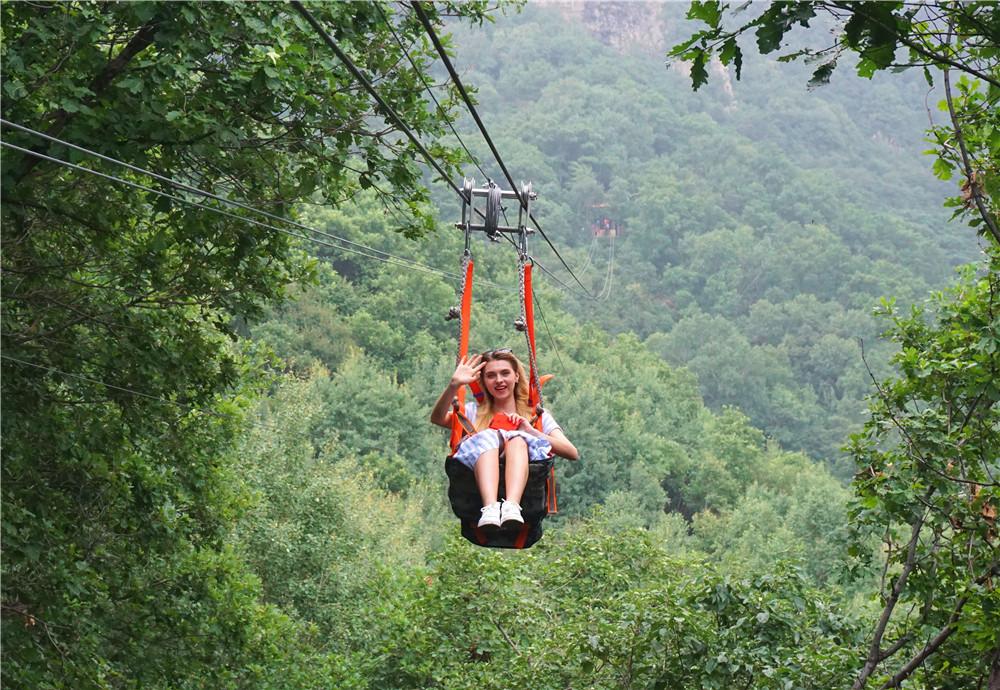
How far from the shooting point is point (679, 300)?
85.2 metres

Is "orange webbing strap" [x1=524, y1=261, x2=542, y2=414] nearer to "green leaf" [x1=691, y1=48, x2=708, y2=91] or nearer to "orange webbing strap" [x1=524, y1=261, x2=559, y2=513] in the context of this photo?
"orange webbing strap" [x1=524, y1=261, x2=559, y2=513]

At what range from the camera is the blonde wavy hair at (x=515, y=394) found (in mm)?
6438

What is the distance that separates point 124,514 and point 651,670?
165 inches

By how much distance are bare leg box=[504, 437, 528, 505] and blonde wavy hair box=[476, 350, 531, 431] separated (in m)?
0.27

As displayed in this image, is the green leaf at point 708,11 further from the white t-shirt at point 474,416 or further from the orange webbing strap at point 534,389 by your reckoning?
→ the white t-shirt at point 474,416

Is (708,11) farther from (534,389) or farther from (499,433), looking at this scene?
(534,389)

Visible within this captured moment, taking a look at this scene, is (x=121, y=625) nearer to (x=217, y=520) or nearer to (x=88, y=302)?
(x=217, y=520)

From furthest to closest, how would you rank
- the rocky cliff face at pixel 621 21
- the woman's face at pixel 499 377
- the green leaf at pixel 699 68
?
the rocky cliff face at pixel 621 21 → the woman's face at pixel 499 377 → the green leaf at pixel 699 68

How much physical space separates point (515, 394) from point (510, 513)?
803 mm

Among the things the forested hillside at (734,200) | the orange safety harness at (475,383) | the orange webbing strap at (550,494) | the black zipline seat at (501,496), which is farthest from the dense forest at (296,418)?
the forested hillside at (734,200)

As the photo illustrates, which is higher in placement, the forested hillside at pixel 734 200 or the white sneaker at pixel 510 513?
the forested hillside at pixel 734 200

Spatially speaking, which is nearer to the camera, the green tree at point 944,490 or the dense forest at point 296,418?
the green tree at point 944,490

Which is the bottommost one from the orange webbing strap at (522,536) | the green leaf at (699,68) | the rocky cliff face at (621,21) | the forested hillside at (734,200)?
the orange webbing strap at (522,536)

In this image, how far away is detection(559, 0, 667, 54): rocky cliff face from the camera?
414 feet
